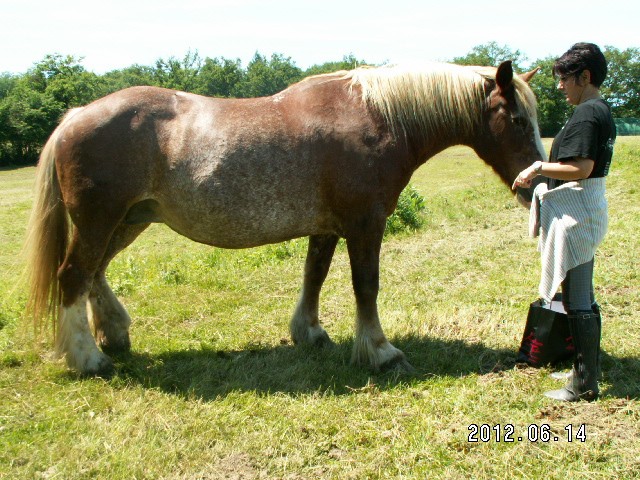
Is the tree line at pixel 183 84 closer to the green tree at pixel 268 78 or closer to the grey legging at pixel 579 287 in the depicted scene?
the green tree at pixel 268 78

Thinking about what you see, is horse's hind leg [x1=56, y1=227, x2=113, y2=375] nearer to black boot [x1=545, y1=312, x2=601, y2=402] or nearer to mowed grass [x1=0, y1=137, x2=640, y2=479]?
mowed grass [x1=0, y1=137, x2=640, y2=479]

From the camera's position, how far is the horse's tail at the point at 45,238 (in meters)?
4.12

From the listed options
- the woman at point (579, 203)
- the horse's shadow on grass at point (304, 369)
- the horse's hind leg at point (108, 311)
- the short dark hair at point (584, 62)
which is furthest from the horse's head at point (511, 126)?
the horse's hind leg at point (108, 311)

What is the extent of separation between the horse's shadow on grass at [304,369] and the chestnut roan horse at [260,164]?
224 mm

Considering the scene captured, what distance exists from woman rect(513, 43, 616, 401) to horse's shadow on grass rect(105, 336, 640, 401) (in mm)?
433

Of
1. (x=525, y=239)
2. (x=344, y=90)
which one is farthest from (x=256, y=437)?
(x=525, y=239)

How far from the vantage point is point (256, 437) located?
10.6 feet

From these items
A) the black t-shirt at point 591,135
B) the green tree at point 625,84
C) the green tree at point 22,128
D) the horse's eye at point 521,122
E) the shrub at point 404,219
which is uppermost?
the green tree at point 625,84

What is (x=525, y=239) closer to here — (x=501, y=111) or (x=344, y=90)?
(x=501, y=111)

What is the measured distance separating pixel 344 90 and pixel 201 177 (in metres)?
1.34

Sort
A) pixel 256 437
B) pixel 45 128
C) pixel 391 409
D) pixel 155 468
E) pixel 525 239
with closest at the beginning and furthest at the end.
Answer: pixel 155 468 → pixel 256 437 → pixel 391 409 → pixel 525 239 → pixel 45 128

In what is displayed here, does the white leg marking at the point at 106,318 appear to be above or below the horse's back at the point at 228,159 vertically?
below

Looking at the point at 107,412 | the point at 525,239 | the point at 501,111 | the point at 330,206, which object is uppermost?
the point at 501,111

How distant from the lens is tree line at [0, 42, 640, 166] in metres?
39.1
